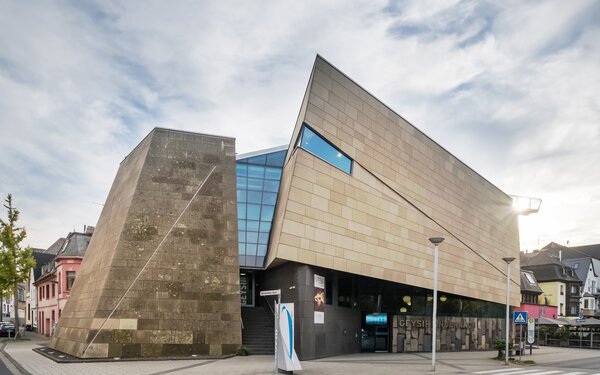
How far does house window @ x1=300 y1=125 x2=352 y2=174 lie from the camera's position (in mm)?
24797

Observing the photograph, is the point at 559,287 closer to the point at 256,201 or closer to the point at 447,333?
the point at 447,333

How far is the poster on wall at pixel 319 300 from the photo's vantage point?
24.1 meters

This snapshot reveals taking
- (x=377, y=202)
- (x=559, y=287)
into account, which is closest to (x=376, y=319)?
(x=377, y=202)

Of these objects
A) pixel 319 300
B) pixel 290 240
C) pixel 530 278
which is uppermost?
pixel 290 240

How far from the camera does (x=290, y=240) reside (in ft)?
76.0

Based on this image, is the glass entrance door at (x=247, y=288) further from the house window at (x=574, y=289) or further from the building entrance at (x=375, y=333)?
the house window at (x=574, y=289)

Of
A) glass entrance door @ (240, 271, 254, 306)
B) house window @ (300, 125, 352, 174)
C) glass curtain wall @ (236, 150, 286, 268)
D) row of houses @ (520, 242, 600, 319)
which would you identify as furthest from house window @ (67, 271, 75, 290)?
row of houses @ (520, 242, 600, 319)

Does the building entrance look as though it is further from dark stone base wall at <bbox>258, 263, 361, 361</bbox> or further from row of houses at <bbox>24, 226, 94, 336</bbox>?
row of houses at <bbox>24, 226, 94, 336</bbox>

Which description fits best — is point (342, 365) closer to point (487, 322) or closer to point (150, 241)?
point (150, 241)

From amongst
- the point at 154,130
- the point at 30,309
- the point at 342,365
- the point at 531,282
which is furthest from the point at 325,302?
the point at 30,309

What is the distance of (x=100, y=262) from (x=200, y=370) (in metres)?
10.00

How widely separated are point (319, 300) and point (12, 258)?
30.9 m

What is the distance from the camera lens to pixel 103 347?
21016 mm

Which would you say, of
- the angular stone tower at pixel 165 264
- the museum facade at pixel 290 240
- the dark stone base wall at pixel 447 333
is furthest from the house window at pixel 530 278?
the angular stone tower at pixel 165 264
